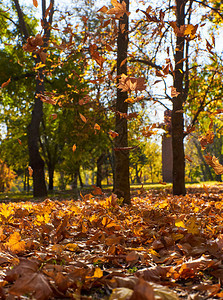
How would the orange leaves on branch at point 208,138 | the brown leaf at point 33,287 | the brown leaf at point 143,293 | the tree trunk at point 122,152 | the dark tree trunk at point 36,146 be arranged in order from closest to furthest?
1. the brown leaf at point 143,293
2. the brown leaf at point 33,287
3. the orange leaves on branch at point 208,138
4. the tree trunk at point 122,152
5. the dark tree trunk at point 36,146

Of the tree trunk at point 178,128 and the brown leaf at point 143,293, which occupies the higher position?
the tree trunk at point 178,128

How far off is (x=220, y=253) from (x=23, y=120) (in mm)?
19392

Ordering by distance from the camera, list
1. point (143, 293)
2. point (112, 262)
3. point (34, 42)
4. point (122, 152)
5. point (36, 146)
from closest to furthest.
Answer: point (143, 293), point (112, 262), point (34, 42), point (122, 152), point (36, 146)

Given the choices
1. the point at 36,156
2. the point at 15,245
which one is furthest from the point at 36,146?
the point at 15,245

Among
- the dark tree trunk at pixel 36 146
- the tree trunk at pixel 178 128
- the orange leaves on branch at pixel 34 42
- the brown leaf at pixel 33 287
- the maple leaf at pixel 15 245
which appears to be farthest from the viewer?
the dark tree trunk at pixel 36 146

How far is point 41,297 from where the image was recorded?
1218 mm

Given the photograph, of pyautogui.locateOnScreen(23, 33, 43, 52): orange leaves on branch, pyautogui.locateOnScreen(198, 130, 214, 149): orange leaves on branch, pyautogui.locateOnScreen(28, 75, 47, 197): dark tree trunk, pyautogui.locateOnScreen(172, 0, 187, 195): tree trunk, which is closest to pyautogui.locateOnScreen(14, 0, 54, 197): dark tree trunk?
pyautogui.locateOnScreen(28, 75, 47, 197): dark tree trunk

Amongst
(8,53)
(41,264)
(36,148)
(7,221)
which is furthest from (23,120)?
(41,264)

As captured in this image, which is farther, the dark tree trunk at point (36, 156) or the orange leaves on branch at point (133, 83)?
the dark tree trunk at point (36, 156)

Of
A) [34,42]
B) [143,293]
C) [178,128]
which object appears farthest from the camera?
[178,128]

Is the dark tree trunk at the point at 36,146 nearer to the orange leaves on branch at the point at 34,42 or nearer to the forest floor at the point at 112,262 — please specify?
Answer: the forest floor at the point at 112,262

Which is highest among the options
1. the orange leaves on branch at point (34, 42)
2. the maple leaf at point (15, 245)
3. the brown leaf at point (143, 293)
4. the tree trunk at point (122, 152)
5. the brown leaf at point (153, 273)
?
the orange leaves on branch at point (34, 42)

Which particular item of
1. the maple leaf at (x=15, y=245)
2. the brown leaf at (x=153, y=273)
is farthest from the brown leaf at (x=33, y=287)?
the maple leaf at (x=15, y=245)

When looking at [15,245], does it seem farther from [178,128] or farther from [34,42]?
[178,128]
